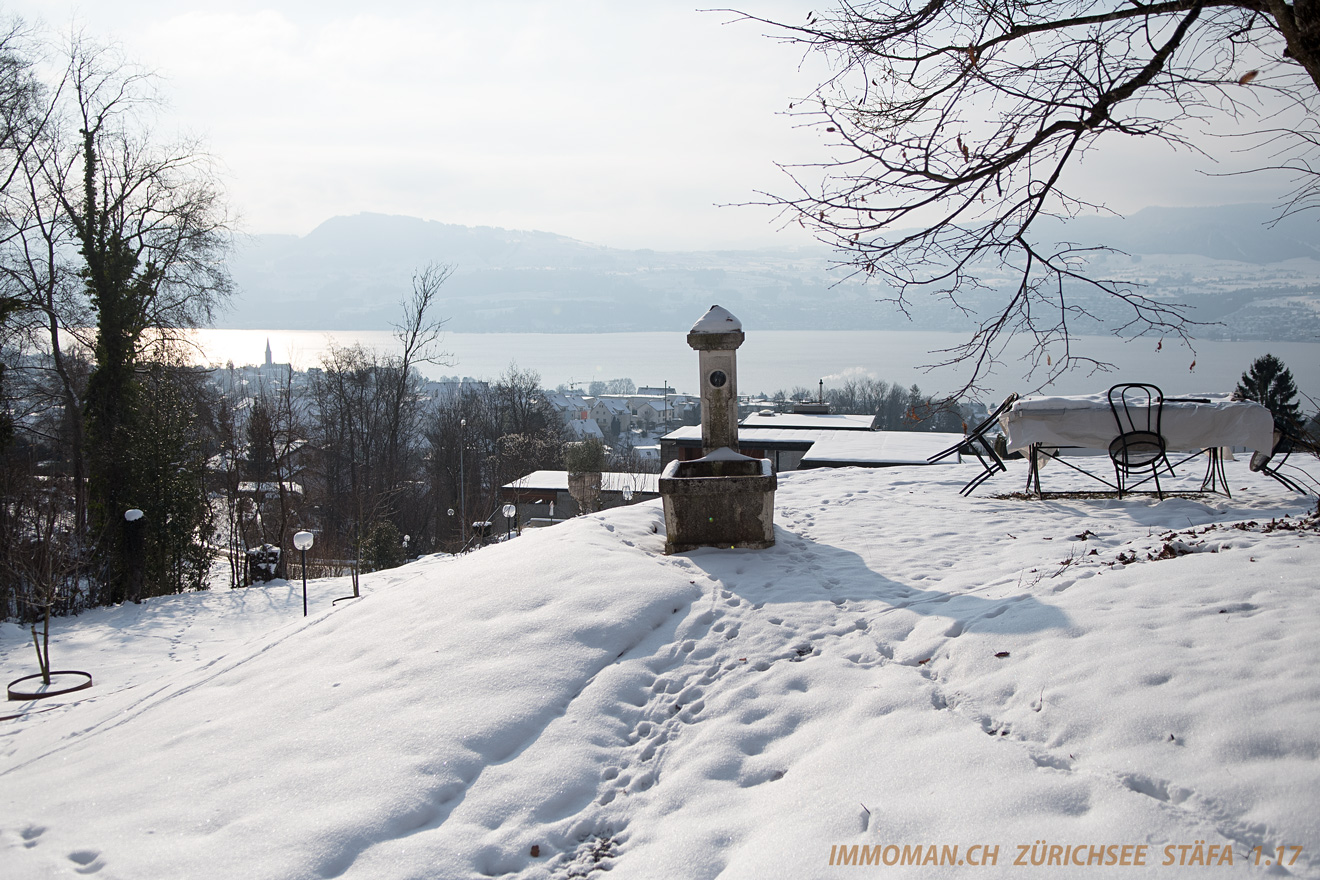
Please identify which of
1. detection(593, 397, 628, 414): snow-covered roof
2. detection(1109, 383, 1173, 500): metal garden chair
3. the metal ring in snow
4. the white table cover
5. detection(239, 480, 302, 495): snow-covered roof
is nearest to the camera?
the white table cover

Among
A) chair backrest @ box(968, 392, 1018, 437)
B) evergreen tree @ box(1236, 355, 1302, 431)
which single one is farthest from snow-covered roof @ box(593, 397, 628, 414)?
chair backrest @ box(968, 392, 1018, 437)

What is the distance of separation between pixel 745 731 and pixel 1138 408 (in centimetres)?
639

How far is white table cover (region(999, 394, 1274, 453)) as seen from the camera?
730 centimetres

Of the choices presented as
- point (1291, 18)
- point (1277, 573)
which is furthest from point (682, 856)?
point (1291, 18)

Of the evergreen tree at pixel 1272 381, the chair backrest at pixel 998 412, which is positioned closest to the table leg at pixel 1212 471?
the chair backrest at pixel 998 412

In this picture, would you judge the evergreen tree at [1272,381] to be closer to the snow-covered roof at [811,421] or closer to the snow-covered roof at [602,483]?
the snow-covered roof at [811,421]

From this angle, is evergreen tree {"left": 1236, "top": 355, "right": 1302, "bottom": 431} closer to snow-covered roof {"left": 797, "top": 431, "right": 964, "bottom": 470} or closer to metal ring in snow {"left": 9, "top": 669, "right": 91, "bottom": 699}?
snow-covered roof {"left": 797, "top": 431, "right": 964, "bottom": 470}

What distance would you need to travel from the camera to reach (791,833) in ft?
8.92

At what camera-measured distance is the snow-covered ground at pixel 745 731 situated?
2580mm

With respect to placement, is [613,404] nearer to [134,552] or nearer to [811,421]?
[811,421]

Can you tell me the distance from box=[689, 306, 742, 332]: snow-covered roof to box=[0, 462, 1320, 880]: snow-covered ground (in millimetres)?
2862

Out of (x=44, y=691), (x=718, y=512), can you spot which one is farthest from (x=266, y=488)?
(x=718, y=512)

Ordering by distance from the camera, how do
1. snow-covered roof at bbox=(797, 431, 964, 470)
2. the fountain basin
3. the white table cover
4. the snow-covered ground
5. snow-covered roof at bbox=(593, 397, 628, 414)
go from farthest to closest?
snow-covered roof at bbox=(593, 397, 628, 414) → snow-covered roof at bbox=(797, 431, 964, 470) → the white table cover → the fountain basin → the snow-covered ground

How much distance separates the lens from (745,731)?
359 cm
